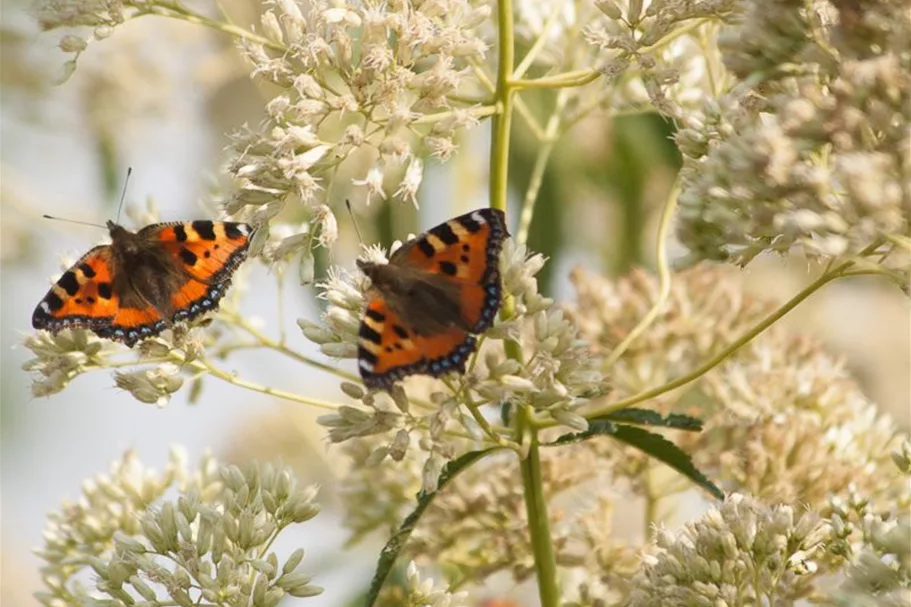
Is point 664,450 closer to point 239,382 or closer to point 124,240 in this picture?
point 239,382

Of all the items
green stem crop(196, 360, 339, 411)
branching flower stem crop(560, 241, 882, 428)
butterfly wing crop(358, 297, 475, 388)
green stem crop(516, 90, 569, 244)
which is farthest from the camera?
green stem crop(516, 90, 569, 244)

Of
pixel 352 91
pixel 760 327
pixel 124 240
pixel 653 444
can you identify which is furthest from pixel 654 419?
pixel 124 240

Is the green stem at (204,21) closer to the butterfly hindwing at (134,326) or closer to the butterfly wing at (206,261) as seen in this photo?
the butterfly wing at (206,261)

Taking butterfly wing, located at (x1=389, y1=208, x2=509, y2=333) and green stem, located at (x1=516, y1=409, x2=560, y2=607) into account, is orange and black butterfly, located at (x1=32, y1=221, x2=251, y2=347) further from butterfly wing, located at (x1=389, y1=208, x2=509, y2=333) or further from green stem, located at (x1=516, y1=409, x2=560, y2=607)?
green stem, located at (x1=516, y1=409, x2=560, y2=607)

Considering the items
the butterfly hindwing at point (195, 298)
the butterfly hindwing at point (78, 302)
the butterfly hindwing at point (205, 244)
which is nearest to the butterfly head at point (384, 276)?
the butterfly hindwing at point (205, 244)

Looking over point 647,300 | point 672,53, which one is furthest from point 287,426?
point 672,53

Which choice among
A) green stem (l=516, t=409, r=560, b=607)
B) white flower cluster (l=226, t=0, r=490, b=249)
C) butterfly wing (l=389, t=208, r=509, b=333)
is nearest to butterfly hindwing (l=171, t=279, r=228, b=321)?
white flower cluster (l=226, t=0, r=490, b=249)
